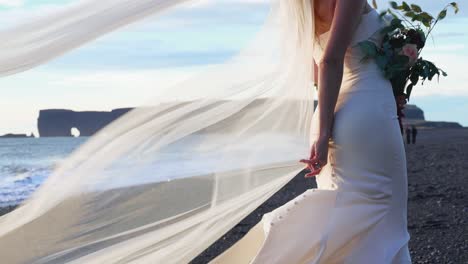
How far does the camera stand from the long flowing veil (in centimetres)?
422

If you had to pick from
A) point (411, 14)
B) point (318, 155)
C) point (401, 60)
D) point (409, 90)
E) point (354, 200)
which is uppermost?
point (411, 14)

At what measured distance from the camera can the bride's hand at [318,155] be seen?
12.5ft

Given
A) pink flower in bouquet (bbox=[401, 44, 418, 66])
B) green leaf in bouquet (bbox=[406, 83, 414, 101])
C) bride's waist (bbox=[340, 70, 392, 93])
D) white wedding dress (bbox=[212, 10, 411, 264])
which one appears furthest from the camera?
green leaf in bouquet (bbox=[406, 83, 414, 101])

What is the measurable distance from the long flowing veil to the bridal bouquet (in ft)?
1.30

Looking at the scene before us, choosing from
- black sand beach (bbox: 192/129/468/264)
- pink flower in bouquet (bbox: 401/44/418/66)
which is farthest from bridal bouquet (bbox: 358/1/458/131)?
black sand beach (bbox: 192/129/468/264)

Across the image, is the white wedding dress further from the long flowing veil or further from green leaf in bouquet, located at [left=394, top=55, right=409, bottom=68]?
the long flowing veil

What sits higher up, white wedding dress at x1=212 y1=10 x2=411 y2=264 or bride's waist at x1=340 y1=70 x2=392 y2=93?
bride's waist at x1=340 y1=70 x2=392 y2=93

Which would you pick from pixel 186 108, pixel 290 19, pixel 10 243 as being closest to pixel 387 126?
pixel 290 19

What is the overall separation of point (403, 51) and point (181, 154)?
1259mm

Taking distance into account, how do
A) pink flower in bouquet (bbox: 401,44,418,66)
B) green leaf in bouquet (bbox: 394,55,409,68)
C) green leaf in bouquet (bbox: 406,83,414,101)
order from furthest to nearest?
green leaf in bouquet (bbox: 406,83,414,101) < pink flower in bouquet (bbox: 401,44,418,66) < green leaf in bouquet (bbox: 394,55,409,68)

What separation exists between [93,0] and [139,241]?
4.24ft

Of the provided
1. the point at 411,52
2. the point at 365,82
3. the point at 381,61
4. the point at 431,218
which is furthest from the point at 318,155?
the point at 431,218

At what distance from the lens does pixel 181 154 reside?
169 inches

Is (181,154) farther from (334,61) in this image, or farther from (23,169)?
(23,169)
